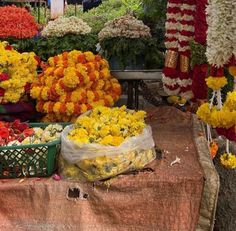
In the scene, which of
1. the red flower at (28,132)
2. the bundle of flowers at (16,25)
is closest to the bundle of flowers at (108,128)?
the red flower at (28,132)

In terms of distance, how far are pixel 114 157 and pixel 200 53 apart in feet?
4.44

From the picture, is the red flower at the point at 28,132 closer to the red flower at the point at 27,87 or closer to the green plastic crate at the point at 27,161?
the green plastic crate at the point at 27,161

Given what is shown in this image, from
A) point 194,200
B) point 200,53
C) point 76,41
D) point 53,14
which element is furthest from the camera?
point 53,14

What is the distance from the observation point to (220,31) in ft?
9.82

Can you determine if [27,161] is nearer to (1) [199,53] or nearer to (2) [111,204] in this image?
(2) [111,204]

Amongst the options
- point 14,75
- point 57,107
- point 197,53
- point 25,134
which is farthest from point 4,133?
point 197,53

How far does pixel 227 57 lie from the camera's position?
9.97 feet

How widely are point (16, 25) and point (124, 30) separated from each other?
1.05 metres

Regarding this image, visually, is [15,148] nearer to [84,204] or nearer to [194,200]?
[84,204]

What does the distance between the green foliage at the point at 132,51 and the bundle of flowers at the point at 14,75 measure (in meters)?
0.74

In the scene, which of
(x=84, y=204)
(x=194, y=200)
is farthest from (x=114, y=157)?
(x=194, y=200)

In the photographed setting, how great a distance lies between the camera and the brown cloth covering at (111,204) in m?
2.92

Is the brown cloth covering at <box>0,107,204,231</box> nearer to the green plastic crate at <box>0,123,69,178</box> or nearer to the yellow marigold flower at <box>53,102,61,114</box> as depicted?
the green plastic crate at <box>0,123,69,178</box>

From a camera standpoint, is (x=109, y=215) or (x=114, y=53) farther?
(x=114, y=53)
